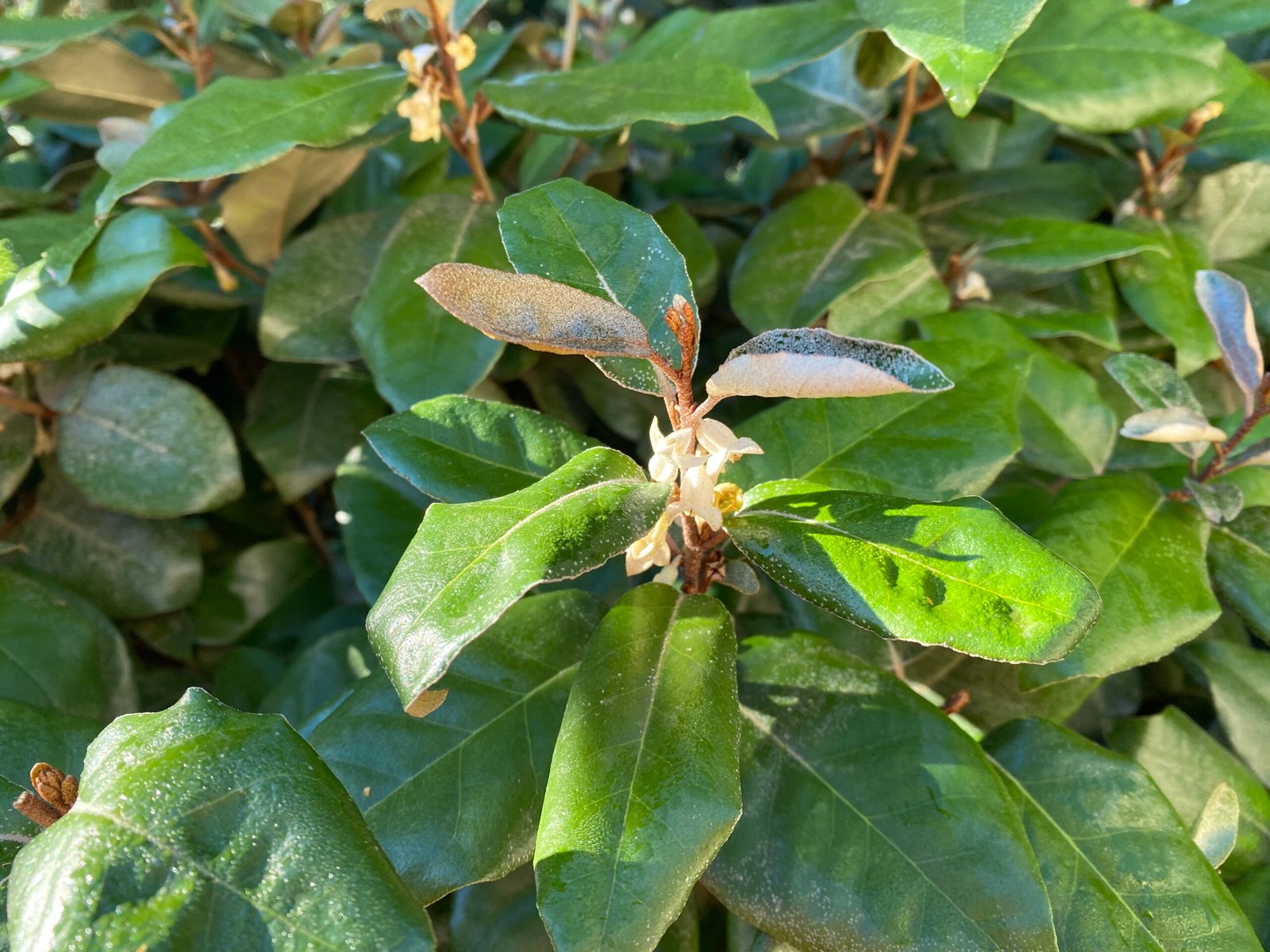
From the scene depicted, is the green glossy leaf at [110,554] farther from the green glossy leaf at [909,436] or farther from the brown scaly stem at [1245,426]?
the brown scaly stem at [1245,426]

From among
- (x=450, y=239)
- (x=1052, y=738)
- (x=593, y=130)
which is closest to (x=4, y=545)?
(x=450, y=239)

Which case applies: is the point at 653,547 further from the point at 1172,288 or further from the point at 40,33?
the point at 40,33

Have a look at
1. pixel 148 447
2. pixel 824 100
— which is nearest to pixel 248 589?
pixel 148 447

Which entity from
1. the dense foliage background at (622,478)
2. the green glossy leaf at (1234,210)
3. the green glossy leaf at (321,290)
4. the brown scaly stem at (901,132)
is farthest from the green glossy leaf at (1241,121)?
the green glossy leaf at (321,290)

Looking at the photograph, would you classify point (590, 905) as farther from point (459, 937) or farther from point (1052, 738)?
point (1052, 738)

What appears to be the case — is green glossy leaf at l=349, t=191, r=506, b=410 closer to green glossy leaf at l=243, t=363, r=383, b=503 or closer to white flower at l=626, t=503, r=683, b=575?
green glossy leaf at l=243, t=363, r=383, b=503
